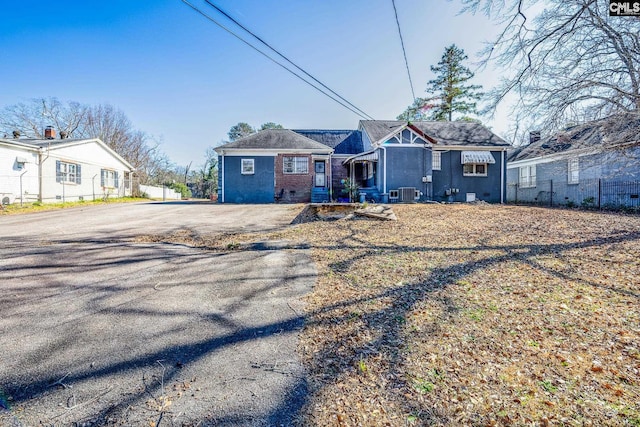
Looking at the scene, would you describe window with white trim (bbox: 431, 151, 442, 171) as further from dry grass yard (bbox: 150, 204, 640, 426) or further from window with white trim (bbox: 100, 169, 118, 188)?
window with white trim (bbox: 100, 169, 118, 188)

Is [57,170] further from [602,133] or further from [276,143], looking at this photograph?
[602,133]

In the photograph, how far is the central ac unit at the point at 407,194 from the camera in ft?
51.0

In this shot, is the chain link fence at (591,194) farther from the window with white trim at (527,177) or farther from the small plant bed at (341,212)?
the small plant bed at (341,212)

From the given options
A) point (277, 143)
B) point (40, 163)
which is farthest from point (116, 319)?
point (40, 163)

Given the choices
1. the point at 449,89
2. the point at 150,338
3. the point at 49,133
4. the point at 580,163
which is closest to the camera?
the point at 150,338

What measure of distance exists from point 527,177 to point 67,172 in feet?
96.5

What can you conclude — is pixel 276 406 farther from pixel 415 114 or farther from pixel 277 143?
pixel 415 114

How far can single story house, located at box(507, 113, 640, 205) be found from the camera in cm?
701

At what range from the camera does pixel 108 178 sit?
70.9 feet

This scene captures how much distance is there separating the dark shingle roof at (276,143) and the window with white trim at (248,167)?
30.7 inches

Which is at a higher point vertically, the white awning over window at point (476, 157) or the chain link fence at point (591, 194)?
the white awning over window at point (476, 157)

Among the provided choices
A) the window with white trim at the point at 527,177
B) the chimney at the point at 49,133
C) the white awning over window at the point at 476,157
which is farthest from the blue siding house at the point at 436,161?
the chimney at the point at 49,133

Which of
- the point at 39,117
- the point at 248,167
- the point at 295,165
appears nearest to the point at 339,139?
the point at 295,165

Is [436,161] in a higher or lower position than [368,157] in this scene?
lower
